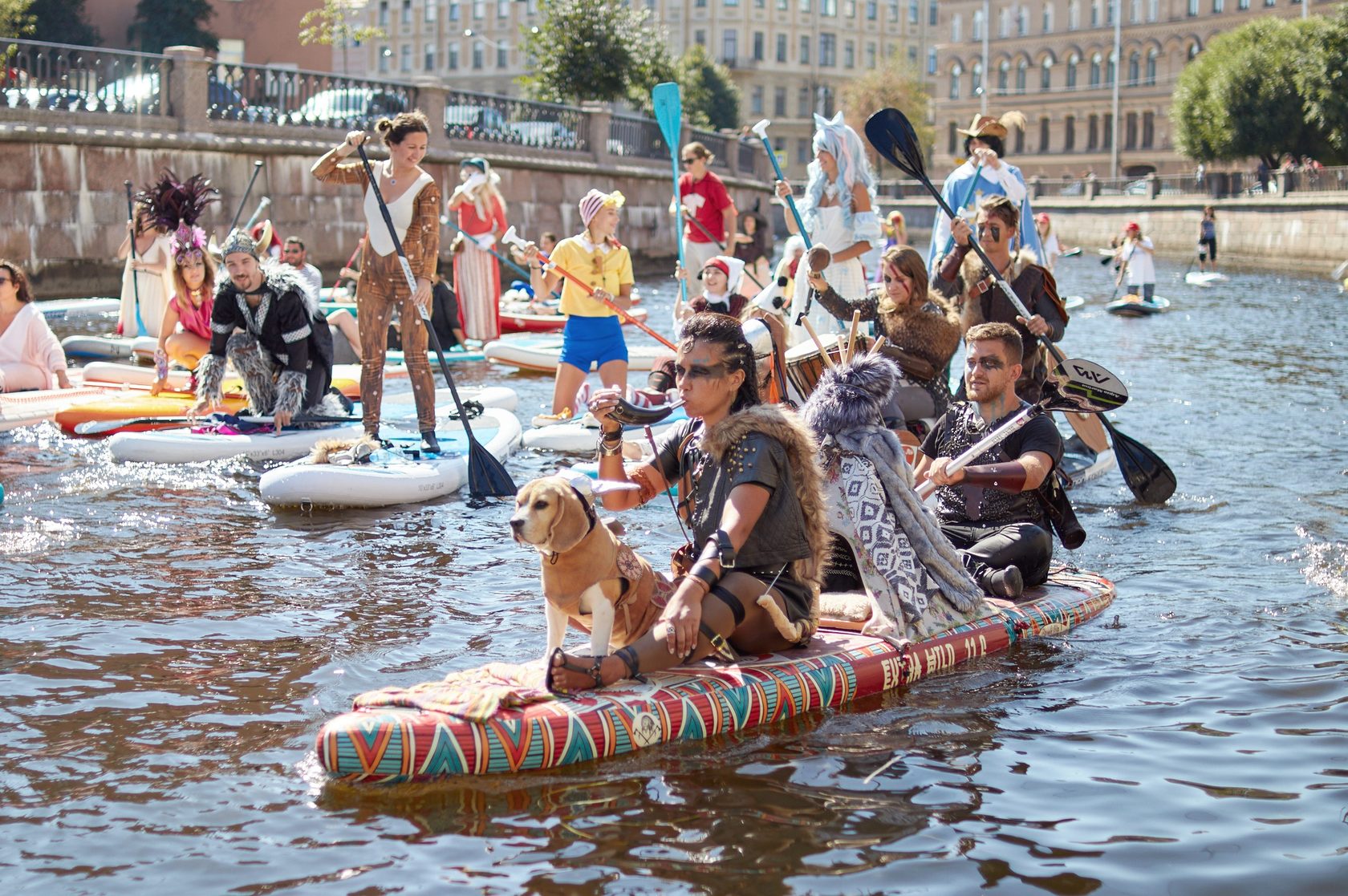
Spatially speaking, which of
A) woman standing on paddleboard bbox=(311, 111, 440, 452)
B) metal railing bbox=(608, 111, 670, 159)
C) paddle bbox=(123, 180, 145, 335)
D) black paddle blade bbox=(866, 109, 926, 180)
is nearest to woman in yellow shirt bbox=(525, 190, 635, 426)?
woman standing on paddleboard bbox=(311, 111, 440, 452)

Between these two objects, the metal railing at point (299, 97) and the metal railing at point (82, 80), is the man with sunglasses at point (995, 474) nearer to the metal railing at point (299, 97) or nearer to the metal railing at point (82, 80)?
the metal railing at point (82, 80)

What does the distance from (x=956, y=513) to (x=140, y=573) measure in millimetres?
3862

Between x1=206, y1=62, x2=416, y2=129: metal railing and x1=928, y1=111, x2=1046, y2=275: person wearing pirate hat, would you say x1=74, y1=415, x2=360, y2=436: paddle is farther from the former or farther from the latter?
x1=206, y1=62, x2=416, y2=129: metal railing

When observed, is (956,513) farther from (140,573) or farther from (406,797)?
(140,573)

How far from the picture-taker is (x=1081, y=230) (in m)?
56.3

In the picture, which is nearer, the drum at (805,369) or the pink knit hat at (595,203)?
the drum at (805,369)

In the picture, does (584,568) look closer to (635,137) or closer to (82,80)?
(82,80)

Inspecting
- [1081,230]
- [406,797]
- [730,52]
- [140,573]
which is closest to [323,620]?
[140,573]

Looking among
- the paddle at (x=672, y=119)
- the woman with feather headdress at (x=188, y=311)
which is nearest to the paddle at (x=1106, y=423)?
the paddle at (x=672, y=119)

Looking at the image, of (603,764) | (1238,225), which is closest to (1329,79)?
(1238,225)

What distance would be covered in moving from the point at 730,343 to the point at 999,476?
5.46 feet

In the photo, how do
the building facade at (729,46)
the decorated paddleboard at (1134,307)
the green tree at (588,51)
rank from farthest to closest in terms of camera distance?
the building facade at (729,46) → the green tree at (588,51) → the decorated paddleboard at (1134,307)

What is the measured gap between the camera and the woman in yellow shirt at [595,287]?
10.3 m

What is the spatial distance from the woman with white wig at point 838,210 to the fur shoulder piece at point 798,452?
5664 millimetres
